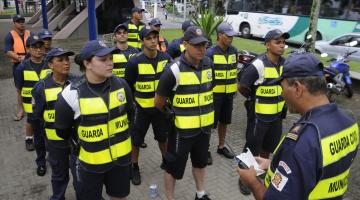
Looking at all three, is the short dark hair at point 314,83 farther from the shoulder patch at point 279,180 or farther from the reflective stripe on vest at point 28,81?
the reflective stripe on vest at point 28,81

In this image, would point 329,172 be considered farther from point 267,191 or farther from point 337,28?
point 337,28

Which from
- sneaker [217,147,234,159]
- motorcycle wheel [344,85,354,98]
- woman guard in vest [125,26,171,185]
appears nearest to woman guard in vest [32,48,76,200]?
woman guard in vest [125,26,171,185]

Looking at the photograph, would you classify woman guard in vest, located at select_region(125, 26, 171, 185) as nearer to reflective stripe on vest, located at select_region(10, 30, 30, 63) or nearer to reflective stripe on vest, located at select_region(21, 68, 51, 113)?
reflective stripe on vest, located at select_region(21, 68, 51, 113)

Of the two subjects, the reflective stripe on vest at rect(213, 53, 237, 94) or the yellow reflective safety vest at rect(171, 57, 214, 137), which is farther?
the reflective stripe on vest at rect(213, 53, 237, 94)

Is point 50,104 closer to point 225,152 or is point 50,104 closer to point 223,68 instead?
point 223,68

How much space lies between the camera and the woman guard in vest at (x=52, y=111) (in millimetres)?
3848

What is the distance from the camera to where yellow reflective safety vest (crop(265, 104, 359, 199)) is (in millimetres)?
1856

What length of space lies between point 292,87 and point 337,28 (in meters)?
14.9

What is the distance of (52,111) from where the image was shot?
398 centimetres

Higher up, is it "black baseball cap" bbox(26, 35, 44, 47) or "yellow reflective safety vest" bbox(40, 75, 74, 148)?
"black baseball cap" bbox(26, 35, 44, 47)

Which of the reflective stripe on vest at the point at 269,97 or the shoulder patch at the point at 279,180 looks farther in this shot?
the reflective stripe on vest at the point at 269,97

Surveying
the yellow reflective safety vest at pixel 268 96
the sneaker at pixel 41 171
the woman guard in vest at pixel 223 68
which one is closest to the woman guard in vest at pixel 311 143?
the yellow reflective safety vest at pixel 268 96

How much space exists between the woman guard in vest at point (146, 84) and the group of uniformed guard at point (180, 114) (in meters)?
0.01

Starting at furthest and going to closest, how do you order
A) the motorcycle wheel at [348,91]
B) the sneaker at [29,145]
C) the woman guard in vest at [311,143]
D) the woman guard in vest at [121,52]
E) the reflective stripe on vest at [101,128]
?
1. the motorcycle wheel at [348,91]
2. the sneaker at [29,145]
3. the woman guard in vest at [121,52]
4. the reflective stripe on vest at [101,128]
5. the woman guard in vest at [311,143]
